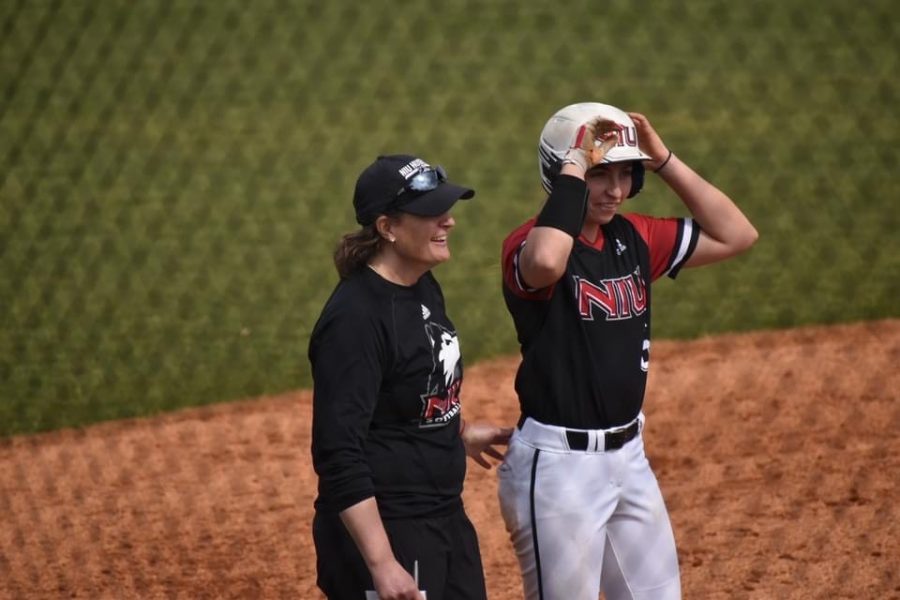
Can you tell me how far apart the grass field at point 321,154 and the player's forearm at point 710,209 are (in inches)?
158

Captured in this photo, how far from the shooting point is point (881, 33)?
12.6 meters

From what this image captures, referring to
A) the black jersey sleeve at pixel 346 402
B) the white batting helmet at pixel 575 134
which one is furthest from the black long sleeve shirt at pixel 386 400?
the white batting helmet at pixel 575 134

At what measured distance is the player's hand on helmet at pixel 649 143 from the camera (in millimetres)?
3463

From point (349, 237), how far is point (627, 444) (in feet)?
2.78

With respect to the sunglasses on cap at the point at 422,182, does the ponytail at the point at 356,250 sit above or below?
below

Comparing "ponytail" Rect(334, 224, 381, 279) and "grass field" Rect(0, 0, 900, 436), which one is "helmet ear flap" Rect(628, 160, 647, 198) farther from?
"grass field" Rect(0, 0, 900, 436)

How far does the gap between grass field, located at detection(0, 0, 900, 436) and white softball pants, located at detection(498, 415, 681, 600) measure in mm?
4059

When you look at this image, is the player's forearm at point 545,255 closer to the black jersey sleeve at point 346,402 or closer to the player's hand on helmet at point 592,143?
the player's hand on helmet at point 592,143

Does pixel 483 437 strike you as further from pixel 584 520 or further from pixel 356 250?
pixel 356 250

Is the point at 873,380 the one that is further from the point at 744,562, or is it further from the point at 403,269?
the point at 403,269

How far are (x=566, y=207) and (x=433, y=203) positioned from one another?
1.00ft

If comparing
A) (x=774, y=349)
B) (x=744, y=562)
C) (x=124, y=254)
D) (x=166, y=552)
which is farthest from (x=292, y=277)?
(x=744, y=562)

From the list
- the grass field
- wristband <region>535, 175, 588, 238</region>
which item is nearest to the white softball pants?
wristband <region>535, 175, 588, 238</region>

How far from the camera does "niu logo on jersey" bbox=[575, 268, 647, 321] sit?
3.27 m
